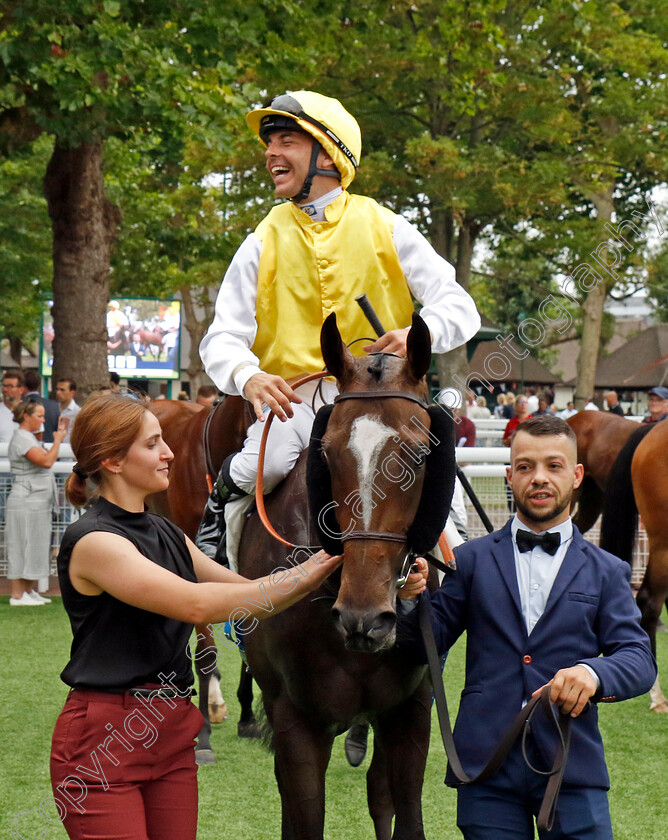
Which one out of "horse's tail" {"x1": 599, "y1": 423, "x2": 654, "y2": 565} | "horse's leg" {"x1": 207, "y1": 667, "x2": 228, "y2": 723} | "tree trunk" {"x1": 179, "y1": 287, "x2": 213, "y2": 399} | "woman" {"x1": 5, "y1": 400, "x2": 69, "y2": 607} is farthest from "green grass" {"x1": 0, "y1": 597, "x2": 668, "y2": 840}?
"tree trunk" {"x1": 179, "y1": 287, "x2": 213, "y2": 399}

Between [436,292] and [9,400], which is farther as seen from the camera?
[9,400]

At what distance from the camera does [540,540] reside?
8.16 feet

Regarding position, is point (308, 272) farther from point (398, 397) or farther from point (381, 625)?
point (381, 625)

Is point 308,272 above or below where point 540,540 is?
above

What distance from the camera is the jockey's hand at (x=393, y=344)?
106 inches

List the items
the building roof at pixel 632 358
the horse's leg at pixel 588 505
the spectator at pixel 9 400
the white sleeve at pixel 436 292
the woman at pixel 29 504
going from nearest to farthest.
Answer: the white sleeve at pixel 436 292, the horse's leg at pixel 588 505, the woman at pixel 29 504, the spectator at pixel 9 400, the building roof at pixel 632 358

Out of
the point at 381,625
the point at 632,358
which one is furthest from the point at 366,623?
the point at 632,358

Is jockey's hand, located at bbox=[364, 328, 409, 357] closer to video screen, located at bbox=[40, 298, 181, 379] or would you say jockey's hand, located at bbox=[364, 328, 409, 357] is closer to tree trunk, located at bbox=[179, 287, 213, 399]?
video screen, located at bbox=[40, 298, 181, 379]

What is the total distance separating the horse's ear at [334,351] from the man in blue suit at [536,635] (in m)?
0.47

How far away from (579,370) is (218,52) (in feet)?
47.2

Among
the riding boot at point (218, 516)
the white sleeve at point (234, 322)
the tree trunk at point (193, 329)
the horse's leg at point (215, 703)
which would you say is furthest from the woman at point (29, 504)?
the tree trunk at point (193, 329)

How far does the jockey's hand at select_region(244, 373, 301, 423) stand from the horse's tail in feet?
13.8

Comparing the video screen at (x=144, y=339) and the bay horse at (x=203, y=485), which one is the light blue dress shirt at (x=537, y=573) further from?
the video screen at (x=144, y=339)

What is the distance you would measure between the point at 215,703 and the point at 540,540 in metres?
3.75
